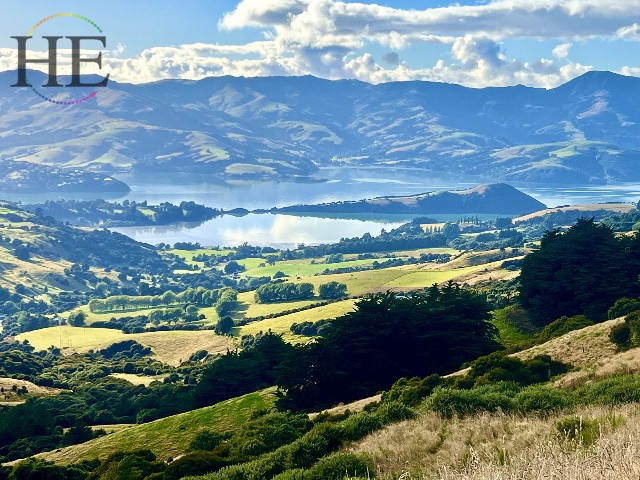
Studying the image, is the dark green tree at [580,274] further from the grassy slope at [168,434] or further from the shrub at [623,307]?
the grassy slope at [168,434]

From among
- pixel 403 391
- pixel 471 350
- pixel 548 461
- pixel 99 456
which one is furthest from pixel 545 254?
pixel 548 461

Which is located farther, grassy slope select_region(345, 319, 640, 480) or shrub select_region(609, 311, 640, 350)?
shrub select_region(609, 311, 640, 350)

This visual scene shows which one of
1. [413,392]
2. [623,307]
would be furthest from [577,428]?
[623,307]

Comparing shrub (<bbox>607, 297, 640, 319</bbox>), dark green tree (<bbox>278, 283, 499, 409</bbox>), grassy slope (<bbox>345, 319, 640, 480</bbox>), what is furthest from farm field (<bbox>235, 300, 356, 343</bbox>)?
grassy slope (<bbox>345, 319, 640, 480</bbox>)

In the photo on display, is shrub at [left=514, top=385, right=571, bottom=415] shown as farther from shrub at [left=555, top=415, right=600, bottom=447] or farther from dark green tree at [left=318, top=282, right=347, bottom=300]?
dark green tree at [left=318, top=282, right=347, bottom=300]

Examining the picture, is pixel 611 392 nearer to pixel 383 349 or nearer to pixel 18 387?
pixel 383 349

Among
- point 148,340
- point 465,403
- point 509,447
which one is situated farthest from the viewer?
point 148,340
